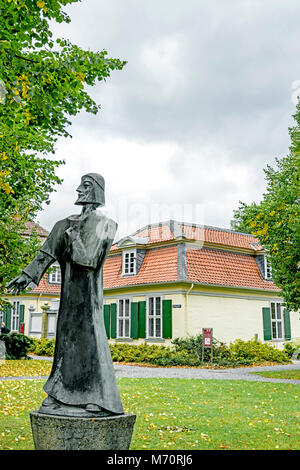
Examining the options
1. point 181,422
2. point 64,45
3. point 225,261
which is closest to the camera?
point 181,422

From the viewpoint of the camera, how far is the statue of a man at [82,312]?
405cm

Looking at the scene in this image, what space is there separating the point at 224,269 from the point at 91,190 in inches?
690

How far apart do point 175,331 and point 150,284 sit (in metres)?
2.36

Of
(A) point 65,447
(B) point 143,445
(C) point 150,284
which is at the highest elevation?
(C) point 150,284

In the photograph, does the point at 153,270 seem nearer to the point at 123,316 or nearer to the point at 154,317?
the point at 154,317

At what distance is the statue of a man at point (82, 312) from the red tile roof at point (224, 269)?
1529 cm

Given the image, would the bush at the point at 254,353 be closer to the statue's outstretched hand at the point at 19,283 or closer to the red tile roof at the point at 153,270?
the red tile roof at the point at 153,270

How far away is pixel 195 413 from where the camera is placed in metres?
7.78

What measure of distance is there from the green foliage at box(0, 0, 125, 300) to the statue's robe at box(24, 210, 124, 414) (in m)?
3.09

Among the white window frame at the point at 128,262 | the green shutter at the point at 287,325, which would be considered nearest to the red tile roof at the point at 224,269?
the green shutter at the point at 287,325

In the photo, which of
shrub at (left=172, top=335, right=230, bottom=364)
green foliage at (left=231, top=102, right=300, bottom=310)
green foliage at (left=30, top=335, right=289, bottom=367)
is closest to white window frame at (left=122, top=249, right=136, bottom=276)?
green foliage at (left=30, top=335, right=289, bottom=367)
